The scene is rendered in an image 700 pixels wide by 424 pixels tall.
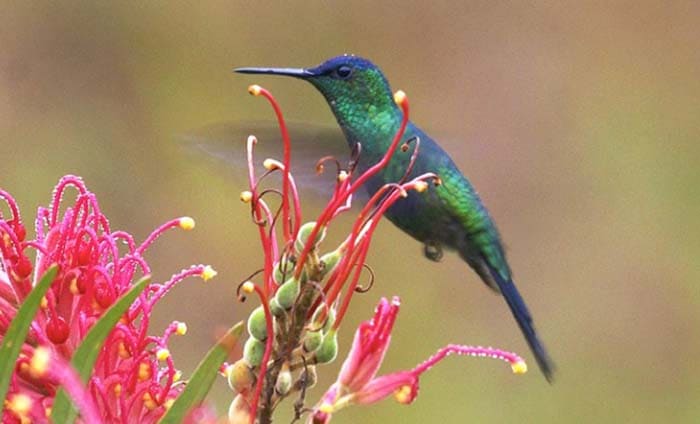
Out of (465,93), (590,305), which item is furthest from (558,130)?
(590,305)

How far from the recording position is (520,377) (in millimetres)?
2904

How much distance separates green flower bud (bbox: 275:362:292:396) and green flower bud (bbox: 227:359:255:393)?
0.08ft

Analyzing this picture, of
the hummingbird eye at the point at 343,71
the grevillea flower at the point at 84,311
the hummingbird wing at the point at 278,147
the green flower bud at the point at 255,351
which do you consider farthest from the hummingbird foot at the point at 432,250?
the green flower bud at the point at 255,351

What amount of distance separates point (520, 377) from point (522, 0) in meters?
1.03

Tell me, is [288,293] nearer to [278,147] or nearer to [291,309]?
[291,309]

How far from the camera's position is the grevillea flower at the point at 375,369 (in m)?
0.93

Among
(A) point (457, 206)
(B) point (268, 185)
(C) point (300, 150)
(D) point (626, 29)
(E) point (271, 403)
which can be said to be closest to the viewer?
(E) point (271, 403)

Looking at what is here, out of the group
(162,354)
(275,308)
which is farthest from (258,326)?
(162,354)

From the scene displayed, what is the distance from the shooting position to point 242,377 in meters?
0.91

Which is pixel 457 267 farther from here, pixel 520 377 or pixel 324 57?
pixel 324 57

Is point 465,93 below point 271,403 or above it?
below

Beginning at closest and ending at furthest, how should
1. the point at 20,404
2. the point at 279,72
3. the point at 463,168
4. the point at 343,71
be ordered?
the point at 20,404 < the point at 279,72 < the point at 343,71 < the point at 463,168

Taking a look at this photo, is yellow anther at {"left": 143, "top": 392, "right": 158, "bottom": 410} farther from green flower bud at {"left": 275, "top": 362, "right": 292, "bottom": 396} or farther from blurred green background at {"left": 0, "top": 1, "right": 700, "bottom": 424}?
blurred green background at {"left": 0, "top": 1, "right": 700, "bottom": 424}

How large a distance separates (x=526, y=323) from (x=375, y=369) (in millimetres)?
548
